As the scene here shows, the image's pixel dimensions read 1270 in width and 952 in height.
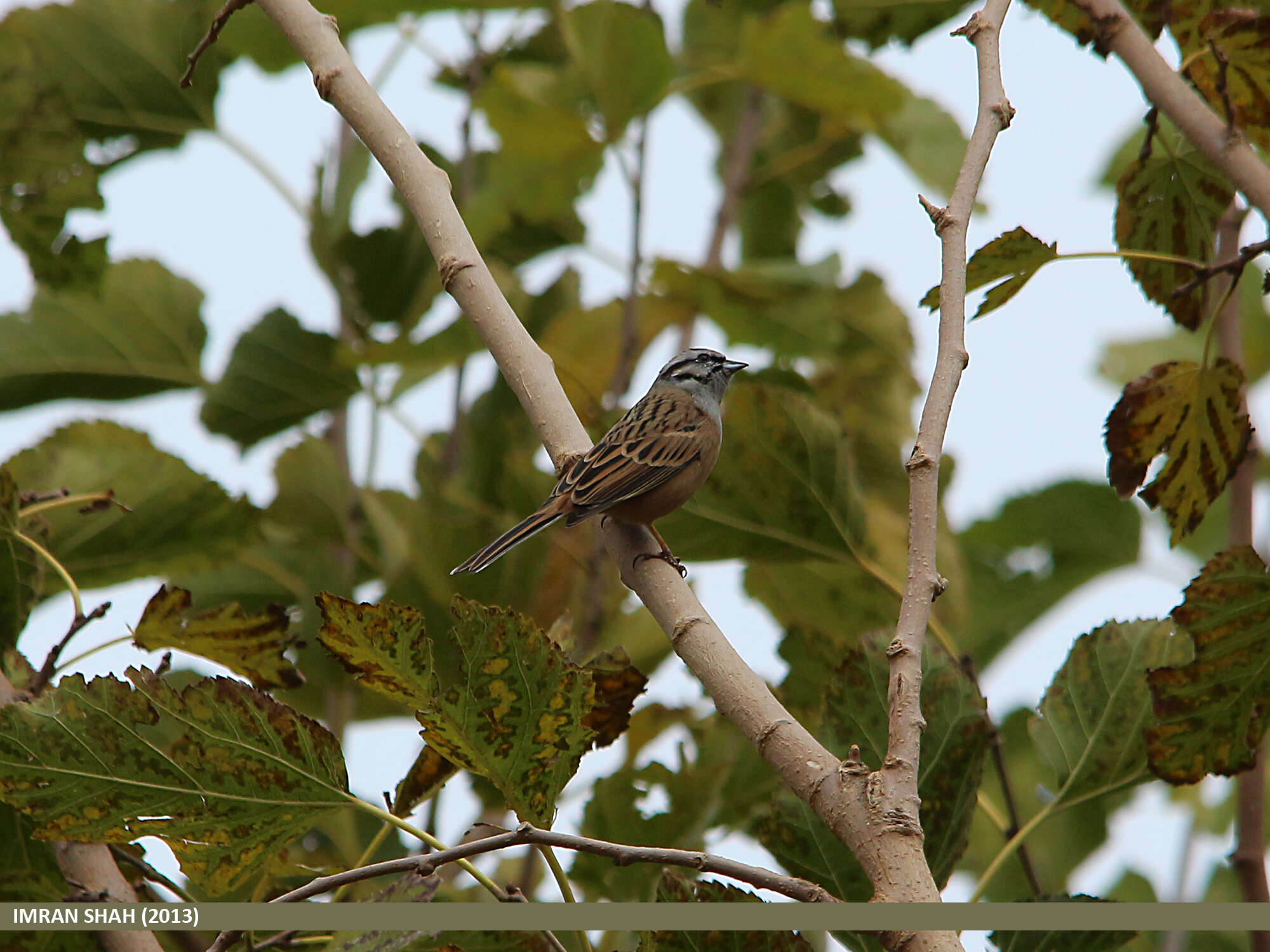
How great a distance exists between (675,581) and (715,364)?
106 inches

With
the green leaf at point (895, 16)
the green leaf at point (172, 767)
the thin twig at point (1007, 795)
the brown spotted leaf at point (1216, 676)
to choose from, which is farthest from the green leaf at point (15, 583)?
the green leaf at point (895, 16)

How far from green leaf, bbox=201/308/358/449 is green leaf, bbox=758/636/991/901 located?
2.43 meters

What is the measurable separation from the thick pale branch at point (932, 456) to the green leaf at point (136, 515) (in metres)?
1.81

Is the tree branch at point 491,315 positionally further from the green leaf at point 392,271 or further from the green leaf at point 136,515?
the green leaf at point 392,271

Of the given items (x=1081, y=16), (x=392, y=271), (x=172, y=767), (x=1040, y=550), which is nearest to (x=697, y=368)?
(x=392, y=271)

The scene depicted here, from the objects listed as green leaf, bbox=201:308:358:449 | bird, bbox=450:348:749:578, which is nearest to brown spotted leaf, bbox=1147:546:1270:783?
bird, bbox=450:348:749:578

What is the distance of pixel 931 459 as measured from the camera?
69.3 inches

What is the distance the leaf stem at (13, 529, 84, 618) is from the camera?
2.36m

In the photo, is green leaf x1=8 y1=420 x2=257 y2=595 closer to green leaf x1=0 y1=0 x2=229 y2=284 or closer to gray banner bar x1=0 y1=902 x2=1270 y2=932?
green leaf x1=0 y1=0 x2=229 y2=284

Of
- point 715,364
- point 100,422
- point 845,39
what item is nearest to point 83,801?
point 100,422

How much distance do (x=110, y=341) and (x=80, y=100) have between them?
30.1 inches

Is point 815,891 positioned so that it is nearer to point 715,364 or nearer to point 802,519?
point 802,519

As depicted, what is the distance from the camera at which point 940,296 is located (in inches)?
74.2

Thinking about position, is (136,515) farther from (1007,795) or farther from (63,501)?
(1007,795)
